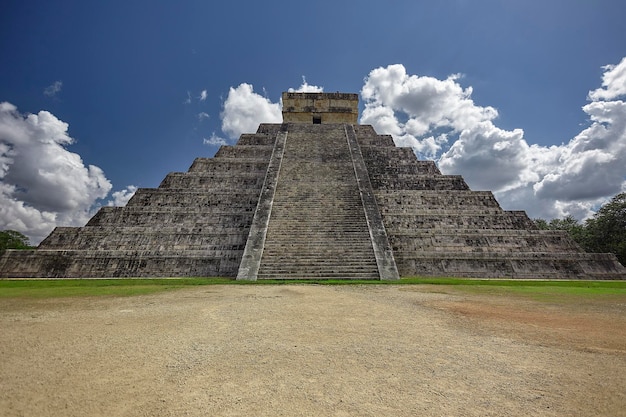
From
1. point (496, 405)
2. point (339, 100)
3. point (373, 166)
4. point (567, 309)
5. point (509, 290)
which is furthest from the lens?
point (339, 100)

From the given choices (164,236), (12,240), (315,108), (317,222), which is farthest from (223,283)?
(12,240)

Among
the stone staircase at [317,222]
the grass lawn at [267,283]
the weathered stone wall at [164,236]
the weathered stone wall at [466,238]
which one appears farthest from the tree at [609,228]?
the weathered stone wall at [164,236]

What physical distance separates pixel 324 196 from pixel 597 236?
21185 millimetres

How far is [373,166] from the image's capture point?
19.2m

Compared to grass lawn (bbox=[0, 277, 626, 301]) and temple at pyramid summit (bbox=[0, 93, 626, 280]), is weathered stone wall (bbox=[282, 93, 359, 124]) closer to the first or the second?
temple at pyramid summit (bbox=[0, 93, 626, 280])

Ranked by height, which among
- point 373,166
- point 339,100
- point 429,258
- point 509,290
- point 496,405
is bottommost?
point 496,405

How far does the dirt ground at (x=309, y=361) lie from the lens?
2.32 metres

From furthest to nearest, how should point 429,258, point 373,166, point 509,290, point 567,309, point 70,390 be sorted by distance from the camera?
point 373,166
point 429,258
point 509,290
point 567,309
point 70,390

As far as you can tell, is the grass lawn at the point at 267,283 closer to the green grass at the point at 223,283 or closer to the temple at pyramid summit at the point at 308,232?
the green grass at the point at 223,283

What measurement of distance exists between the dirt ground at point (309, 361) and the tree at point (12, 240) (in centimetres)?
3392

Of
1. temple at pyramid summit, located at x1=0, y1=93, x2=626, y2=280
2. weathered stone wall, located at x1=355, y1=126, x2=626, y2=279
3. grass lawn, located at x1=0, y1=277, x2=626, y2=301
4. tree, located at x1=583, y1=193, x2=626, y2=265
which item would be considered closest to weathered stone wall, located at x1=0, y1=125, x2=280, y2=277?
temple at pyramid summit, located at x1=0, y1=93, x2=626, y2=280

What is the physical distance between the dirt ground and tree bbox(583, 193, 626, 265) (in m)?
21.0

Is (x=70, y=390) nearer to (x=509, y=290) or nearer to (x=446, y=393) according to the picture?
(x=446, y=393)

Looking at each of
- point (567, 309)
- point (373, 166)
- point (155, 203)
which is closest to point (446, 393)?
point (567, 309)
